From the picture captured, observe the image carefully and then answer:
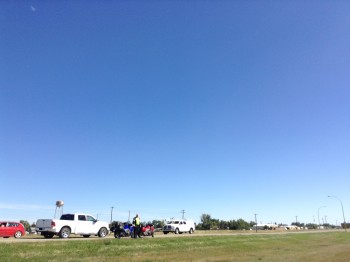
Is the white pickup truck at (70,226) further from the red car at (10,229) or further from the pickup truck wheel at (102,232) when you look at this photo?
the red car at (10,229)

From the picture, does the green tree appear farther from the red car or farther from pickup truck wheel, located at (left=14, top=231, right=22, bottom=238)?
the red car

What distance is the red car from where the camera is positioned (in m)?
32.1

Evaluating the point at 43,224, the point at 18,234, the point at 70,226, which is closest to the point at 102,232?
the point at 70,226

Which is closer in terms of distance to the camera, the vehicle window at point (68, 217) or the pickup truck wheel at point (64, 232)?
the pickup truck wheel at point (64, 232)

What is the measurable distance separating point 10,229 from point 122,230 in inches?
458

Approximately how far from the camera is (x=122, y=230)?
2855 centimetres

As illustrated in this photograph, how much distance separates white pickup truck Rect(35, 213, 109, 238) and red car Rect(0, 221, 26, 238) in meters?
8.05

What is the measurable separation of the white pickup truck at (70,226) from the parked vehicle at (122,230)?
4.86 feet

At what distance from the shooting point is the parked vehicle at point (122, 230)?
90.6 ft

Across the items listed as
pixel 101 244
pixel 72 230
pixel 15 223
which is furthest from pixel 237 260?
pixel 15 223

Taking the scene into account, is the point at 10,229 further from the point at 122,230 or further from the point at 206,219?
the point at 206,219

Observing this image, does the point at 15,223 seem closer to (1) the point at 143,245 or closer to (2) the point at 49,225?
(2) the point at 49,225

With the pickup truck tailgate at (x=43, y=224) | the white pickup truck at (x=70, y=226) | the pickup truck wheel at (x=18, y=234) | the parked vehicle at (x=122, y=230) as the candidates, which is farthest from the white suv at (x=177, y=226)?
the pickup truck tailgate at (x=43, y=224)

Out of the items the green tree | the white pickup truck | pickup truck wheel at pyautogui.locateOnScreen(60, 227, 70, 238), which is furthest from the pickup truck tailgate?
the green tree
